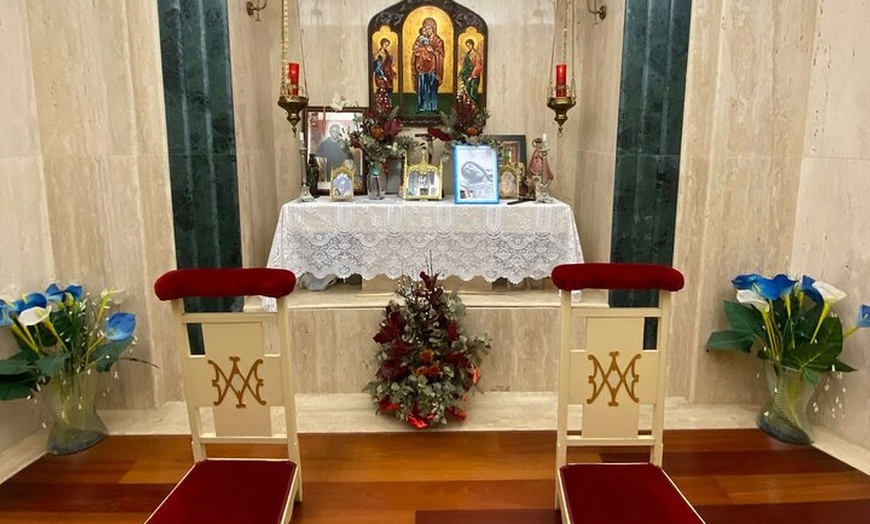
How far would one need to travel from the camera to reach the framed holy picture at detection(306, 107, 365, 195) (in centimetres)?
373

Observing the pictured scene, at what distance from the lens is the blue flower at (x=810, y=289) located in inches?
109

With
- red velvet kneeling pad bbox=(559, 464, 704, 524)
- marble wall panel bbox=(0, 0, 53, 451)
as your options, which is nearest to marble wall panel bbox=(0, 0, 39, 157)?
marble wall panel bbox=(0, 0, 53, 451)

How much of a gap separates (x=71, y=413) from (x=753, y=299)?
3.06m

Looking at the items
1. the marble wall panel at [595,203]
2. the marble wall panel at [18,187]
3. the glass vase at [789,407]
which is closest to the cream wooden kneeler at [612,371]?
the glass vase at [789,407]

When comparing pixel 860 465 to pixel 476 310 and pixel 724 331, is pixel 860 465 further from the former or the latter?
pixel 476 310

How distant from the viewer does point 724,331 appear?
3086 millimetres

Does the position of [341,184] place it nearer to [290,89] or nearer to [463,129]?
[290,89]

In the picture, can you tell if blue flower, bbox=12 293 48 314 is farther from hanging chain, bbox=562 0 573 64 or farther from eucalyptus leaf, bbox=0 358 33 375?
hanging chain, bbox=562 0 573 64

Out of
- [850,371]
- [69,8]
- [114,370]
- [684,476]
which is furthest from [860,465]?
[69,8]

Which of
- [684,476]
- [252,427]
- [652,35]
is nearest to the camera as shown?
[252,427]

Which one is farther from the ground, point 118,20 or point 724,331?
point 118,20

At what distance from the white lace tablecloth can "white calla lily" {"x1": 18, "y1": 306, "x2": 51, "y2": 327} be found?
1.04 metres

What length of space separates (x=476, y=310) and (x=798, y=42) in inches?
76.5

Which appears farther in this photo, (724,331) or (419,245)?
(419,245)
